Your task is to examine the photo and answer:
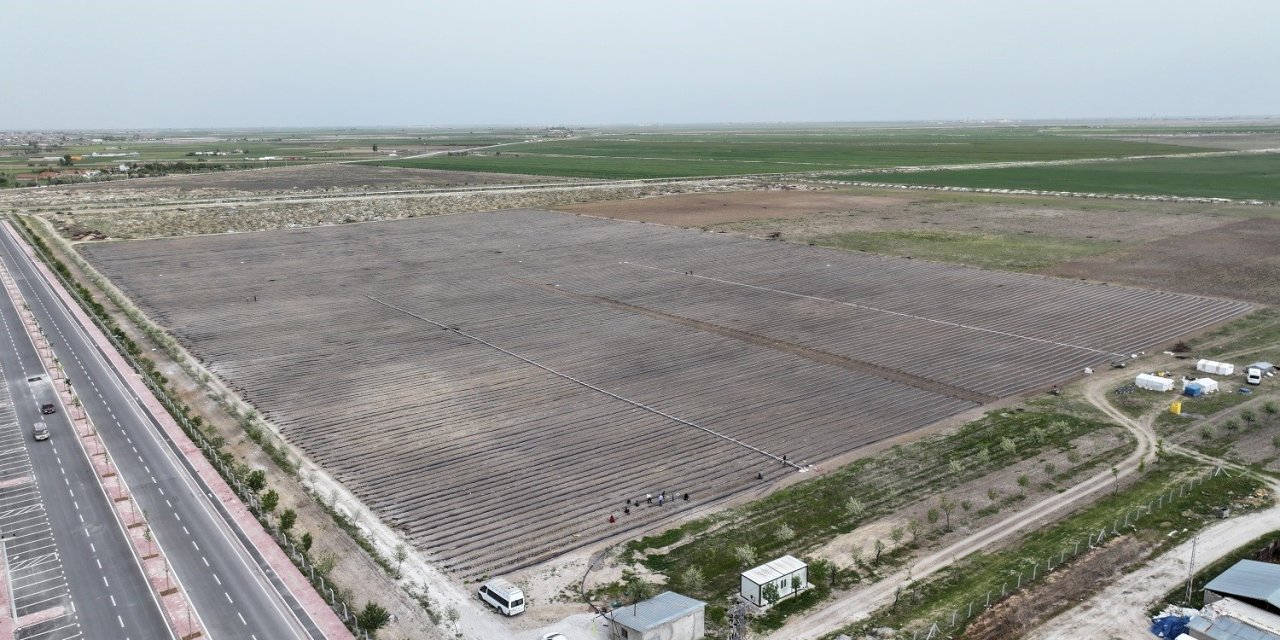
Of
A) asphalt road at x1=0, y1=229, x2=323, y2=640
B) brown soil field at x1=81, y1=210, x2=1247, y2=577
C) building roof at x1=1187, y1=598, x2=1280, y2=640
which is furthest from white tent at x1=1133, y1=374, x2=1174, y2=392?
asphalt road at x1=0, y1=229, x2=323, y2=640

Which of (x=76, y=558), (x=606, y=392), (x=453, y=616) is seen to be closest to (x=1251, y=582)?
(x=453, y=616)

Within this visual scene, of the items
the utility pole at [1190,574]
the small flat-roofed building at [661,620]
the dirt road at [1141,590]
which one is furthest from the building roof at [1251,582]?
the small flat-roofed building at [661,620]

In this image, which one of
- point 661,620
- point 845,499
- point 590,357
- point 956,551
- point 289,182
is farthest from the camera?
point 289,182

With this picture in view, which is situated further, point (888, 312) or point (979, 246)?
point (979, 246)

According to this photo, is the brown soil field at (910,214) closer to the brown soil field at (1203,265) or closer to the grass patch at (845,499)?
the brown soil field at (1203,265)

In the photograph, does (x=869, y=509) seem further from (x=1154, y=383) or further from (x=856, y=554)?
(x=1154, y=383)

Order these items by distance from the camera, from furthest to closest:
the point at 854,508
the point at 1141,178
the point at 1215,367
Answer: the point at 1141,178
the point at 1215,367
the point at 854,508

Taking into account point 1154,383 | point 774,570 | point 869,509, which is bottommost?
point 869,509
